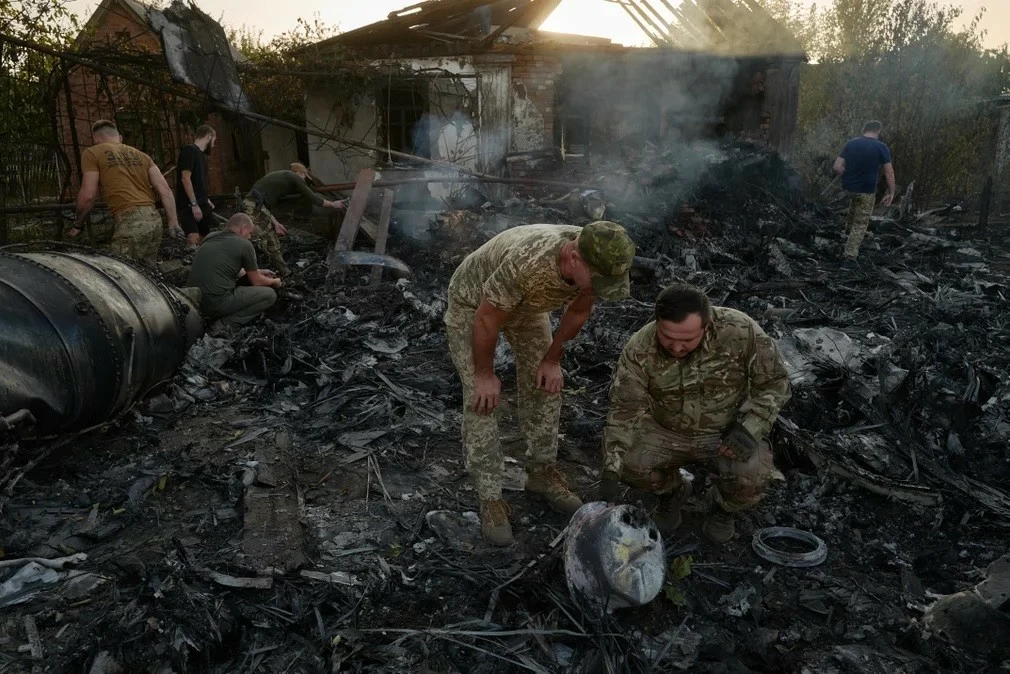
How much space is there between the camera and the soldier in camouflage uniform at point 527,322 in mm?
2830

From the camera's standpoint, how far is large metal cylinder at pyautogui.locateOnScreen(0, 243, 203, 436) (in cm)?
381

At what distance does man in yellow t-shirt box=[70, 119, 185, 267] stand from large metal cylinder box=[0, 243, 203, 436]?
69.0 inches

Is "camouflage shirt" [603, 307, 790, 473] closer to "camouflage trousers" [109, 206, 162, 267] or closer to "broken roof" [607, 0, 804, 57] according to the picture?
"camouflage trousers" [109, 206, 162, 267]

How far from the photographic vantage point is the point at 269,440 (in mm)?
4691

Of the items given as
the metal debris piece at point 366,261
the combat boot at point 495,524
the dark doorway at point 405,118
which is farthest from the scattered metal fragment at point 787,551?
the dark doorway at point 405,118

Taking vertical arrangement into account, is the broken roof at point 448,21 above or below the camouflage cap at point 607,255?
above

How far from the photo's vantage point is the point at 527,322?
3592mm

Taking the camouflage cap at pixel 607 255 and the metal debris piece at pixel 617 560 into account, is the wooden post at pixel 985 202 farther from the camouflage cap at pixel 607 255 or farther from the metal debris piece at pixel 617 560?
the metal debris piece at pixel 617 560

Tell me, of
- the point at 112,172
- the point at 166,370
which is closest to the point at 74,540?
the point at 166,370

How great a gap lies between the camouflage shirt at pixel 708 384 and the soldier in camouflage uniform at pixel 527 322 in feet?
1.28

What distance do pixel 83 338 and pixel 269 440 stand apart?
1386 mm

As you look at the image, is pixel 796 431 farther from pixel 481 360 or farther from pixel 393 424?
pixel 393 424

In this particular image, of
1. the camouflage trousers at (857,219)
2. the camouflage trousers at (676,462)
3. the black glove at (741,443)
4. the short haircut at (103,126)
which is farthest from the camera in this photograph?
the camouflage trousers at (857,219)

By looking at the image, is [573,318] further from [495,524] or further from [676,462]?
[495,524]
